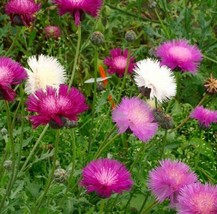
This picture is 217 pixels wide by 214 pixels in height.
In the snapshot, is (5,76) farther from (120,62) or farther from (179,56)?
(120,62)

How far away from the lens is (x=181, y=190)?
1437 mm

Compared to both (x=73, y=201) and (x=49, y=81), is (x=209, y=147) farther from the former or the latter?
(x=49, y=81)

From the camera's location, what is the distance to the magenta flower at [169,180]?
1.48 metres

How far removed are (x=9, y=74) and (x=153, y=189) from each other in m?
0.37

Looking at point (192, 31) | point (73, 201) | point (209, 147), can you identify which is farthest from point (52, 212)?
point (192, 31)

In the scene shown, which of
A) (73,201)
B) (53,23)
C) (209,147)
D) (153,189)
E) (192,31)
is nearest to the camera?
(153,189)

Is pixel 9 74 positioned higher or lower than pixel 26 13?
lower

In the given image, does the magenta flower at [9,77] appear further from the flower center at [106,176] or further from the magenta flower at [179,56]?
the magenta flower at [179,56]

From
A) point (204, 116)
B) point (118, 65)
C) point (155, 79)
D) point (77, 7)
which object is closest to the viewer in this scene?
point (155, 79)

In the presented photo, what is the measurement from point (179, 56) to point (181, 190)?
45 centimetres

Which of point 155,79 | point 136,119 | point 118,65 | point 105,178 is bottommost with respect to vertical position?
point 105,178

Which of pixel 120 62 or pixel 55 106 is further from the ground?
pixel 120 62

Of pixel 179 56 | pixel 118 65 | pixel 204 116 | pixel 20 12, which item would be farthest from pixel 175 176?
pixel 118 65

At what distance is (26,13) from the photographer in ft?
6.06
